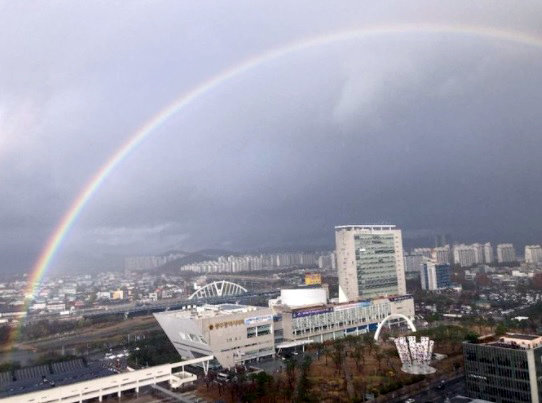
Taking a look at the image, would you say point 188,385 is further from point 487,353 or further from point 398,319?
point 398,319

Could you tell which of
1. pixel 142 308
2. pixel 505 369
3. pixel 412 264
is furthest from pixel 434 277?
pixel 505 369

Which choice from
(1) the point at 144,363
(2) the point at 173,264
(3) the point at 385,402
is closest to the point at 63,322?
(1) the point at 144,363

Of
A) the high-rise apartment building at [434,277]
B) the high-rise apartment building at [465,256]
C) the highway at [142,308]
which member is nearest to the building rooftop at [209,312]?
the highway at [142,308]

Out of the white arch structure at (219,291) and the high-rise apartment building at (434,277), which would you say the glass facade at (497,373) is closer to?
the high-rise apartment building at (434,277)

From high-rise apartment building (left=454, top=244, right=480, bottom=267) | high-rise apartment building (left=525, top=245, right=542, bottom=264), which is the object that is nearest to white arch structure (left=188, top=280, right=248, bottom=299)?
high-rise apartment building (left=454, top=244, right=480, bottom=267)

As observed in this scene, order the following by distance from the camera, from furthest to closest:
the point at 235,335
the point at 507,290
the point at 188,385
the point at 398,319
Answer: the point at 507,290
the point at 398,319
the point at 235,335
the point at 188,385
